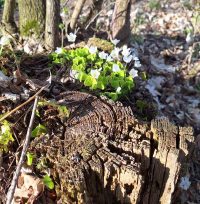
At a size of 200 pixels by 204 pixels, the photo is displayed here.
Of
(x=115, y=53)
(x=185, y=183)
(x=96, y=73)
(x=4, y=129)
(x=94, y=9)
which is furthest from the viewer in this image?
(x=94, y=9)

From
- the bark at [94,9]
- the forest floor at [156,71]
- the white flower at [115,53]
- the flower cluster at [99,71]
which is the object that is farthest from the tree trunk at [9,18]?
the white flower at [115,53]

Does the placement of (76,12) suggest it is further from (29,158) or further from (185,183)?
(29,158)

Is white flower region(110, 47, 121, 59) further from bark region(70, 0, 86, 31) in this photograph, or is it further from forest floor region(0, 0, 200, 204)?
A: bark region(70, 0, 86, 31)

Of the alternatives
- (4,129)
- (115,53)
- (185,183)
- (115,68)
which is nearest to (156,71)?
(115,53)

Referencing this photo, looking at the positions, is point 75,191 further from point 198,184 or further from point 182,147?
point 198,184

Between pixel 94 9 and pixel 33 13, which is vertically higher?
pixel 94 9

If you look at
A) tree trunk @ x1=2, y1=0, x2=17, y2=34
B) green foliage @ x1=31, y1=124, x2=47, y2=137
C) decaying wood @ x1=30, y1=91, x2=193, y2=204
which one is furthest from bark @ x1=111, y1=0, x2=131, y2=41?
green foliage @ x1=31, y1=124, x2=47, y2=137

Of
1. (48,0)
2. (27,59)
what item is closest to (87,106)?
(27,59)
